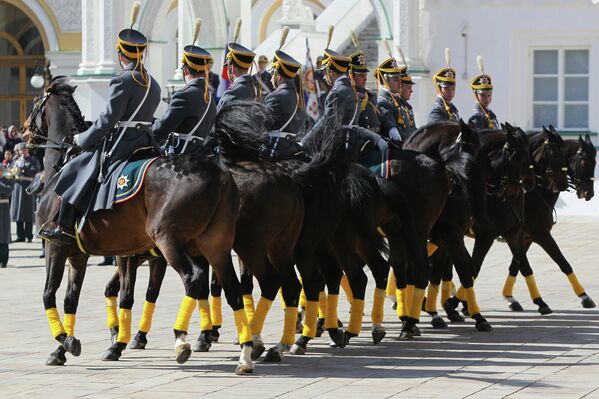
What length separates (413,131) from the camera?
44.1ft

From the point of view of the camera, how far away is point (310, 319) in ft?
36.3

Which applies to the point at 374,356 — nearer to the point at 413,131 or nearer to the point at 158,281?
the point at 158,281

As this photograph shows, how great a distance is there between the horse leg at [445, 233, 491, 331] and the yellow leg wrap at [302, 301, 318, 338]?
2.01 m

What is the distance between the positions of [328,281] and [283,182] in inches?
63.3

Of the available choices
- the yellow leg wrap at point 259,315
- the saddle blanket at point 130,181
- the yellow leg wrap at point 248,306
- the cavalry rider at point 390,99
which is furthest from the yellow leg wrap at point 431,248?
the saddle blanket at point 130,181

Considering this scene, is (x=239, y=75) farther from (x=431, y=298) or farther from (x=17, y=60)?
(x=17, y=60)

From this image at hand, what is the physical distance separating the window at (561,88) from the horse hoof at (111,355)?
17137 millimetres

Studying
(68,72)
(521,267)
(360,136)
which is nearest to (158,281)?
(360,136)

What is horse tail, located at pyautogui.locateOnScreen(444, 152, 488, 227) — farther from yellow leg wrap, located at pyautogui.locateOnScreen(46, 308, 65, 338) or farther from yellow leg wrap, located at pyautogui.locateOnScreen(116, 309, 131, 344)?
yellow leg wrap, located at pyautogui.locateOnScreen(46, 308, 65, 338)

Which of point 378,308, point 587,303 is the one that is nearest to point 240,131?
point 378,308

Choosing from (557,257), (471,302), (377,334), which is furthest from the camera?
(557,257)

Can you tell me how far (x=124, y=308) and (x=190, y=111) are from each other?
1.58 metres

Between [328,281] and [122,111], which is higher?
[122,111]

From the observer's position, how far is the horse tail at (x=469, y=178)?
1257 centimetres
